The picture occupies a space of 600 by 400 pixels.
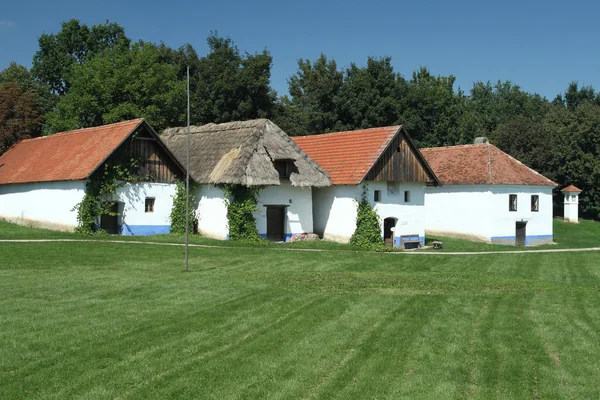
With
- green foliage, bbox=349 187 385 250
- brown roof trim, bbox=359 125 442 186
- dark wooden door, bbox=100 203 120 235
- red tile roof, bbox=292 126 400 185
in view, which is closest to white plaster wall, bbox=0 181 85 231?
dark wooden door, bbox=100 203 120 235

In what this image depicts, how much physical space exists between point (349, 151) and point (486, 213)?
10.3 meters

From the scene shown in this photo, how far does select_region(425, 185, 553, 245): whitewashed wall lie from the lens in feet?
141

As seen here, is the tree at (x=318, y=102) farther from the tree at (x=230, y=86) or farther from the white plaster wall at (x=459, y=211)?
the white plaster wall at (x=459, y=211)

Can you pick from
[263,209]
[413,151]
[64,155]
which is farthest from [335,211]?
[64,155]

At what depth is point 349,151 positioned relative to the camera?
126 feet

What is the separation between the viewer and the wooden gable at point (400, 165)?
36.8m

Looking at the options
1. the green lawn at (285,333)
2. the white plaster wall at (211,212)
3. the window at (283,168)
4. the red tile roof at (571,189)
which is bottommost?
the green lawn at (285,333)

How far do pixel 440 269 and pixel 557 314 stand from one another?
1005 cm

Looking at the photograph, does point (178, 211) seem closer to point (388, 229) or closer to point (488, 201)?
point (388, 229)

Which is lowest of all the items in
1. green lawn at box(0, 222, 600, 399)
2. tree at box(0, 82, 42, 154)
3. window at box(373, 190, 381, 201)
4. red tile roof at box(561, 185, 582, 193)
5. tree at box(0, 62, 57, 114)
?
green lawn at box(0, 222, 600, 399)

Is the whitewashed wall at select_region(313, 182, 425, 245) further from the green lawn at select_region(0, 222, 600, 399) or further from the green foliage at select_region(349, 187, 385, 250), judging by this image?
the green lawn at select_region(0, 222, 600, 399)

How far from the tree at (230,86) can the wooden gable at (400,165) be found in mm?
22651

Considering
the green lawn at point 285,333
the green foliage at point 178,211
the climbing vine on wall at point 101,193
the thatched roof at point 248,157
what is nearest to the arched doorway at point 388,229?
the thatched roof at point 248,157

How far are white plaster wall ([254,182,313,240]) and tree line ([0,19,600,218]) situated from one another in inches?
660
